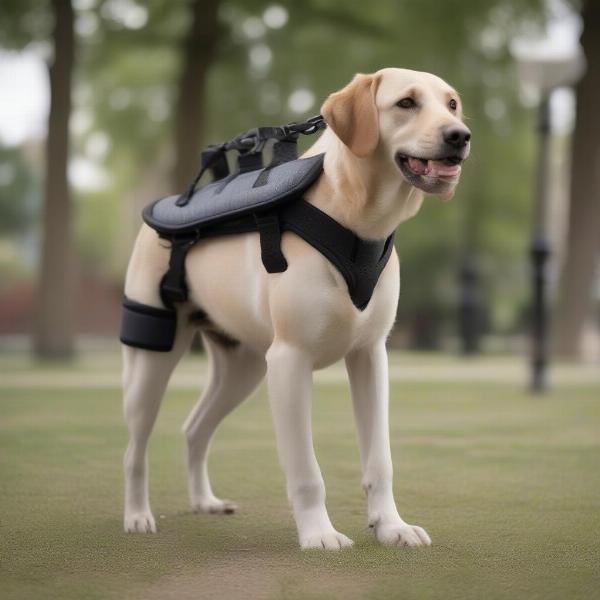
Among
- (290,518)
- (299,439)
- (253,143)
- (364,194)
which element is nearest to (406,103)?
(364,194)

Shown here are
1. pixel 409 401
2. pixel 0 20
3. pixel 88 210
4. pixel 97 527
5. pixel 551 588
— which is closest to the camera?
pixel 551 588

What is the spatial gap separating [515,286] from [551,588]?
21.8 metres

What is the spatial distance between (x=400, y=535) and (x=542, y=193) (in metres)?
9.68

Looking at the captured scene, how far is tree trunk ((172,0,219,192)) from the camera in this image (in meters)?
18.9

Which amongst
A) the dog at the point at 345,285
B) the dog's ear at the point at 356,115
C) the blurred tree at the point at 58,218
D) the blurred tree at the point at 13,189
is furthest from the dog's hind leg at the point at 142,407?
the blurred tree at the point at 13,189

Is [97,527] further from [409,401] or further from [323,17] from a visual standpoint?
[323,17]

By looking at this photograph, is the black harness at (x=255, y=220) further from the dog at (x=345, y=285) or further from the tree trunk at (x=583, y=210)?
the tree trunk at (x=583, y=210)

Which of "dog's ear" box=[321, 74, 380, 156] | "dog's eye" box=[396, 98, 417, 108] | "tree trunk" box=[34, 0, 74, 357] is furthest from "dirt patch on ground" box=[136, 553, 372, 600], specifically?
"tree trunk" box=[34, 0, 74, 357]

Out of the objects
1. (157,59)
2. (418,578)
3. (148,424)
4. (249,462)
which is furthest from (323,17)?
(418,578)

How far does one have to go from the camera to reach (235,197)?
444cm

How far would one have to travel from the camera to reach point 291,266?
405 centimetres

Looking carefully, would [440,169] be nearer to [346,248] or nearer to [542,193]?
[346,248]

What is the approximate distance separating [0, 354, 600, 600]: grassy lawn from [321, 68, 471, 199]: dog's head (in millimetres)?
1346

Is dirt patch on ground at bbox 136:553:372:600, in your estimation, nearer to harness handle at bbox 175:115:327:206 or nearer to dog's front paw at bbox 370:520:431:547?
dog's front paw at bbox 370:520:431:547
